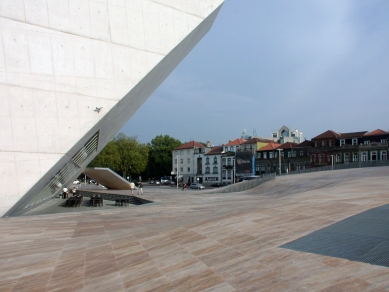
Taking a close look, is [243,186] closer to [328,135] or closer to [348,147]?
[348,147]

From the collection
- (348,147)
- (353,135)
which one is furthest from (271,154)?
(353,135)

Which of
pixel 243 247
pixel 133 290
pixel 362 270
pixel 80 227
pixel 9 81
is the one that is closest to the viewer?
pixel 362 270

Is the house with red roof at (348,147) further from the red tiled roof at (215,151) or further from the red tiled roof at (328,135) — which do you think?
the red tiled roof at (215,151)

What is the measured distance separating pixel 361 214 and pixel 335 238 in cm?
201

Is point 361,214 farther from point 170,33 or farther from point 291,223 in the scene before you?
point 170,33

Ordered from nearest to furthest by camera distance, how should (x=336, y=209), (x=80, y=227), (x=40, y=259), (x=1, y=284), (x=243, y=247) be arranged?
(x=1, y=284) → (x=243, y=247) → (x=40, y=259) → (x=336, y=209) → (x=80, y=227)

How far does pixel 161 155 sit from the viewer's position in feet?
318

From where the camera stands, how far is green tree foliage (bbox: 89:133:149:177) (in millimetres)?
71000

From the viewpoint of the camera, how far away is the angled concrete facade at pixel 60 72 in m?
13.8

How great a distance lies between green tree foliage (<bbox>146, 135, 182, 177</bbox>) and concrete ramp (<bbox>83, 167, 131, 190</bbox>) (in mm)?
54237

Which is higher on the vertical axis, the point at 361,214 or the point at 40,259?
the point at 361,214

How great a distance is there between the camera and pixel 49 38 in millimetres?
14578

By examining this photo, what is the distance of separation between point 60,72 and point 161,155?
8259cm

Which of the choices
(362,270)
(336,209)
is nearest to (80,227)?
(336,209)
